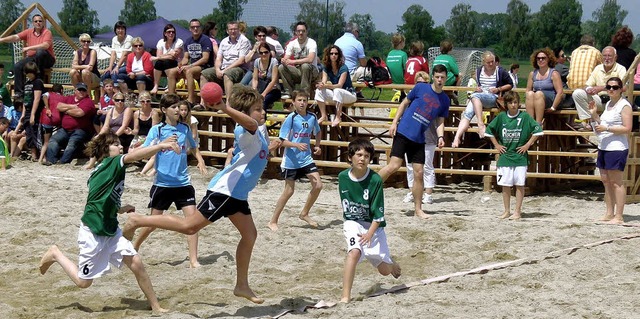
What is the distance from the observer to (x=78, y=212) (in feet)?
40.3

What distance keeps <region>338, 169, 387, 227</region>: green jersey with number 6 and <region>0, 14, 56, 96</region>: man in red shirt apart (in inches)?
475

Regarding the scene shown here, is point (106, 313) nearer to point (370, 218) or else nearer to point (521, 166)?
point (370, 218)

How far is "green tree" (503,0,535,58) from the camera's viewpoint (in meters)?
53.5

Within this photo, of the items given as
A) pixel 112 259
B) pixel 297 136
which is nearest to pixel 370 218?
pixel 112 259

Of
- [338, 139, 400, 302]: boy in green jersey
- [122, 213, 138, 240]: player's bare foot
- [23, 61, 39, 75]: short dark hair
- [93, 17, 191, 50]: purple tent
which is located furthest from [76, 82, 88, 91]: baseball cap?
[93, 17, 191, 50]: purple tent

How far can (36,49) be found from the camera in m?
18.8

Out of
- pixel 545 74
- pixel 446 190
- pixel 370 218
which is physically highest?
pixel 545 74

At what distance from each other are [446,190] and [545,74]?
2.33m

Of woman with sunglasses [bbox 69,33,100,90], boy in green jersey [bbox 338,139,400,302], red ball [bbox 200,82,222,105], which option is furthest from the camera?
woman with sunglasses [bbox 69,33,100,90]

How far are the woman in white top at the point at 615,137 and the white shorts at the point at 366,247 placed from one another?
4.20 metres

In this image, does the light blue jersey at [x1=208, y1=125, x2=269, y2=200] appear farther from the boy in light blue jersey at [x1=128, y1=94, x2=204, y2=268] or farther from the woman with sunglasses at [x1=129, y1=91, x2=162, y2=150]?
the woman with sunglasses at [x1=129, y1=91, x2=162, y2=150]

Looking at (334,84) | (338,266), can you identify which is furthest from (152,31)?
(338,266)

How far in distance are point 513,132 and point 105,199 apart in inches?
234

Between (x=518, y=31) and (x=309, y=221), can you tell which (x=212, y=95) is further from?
(x=518, y=31)
